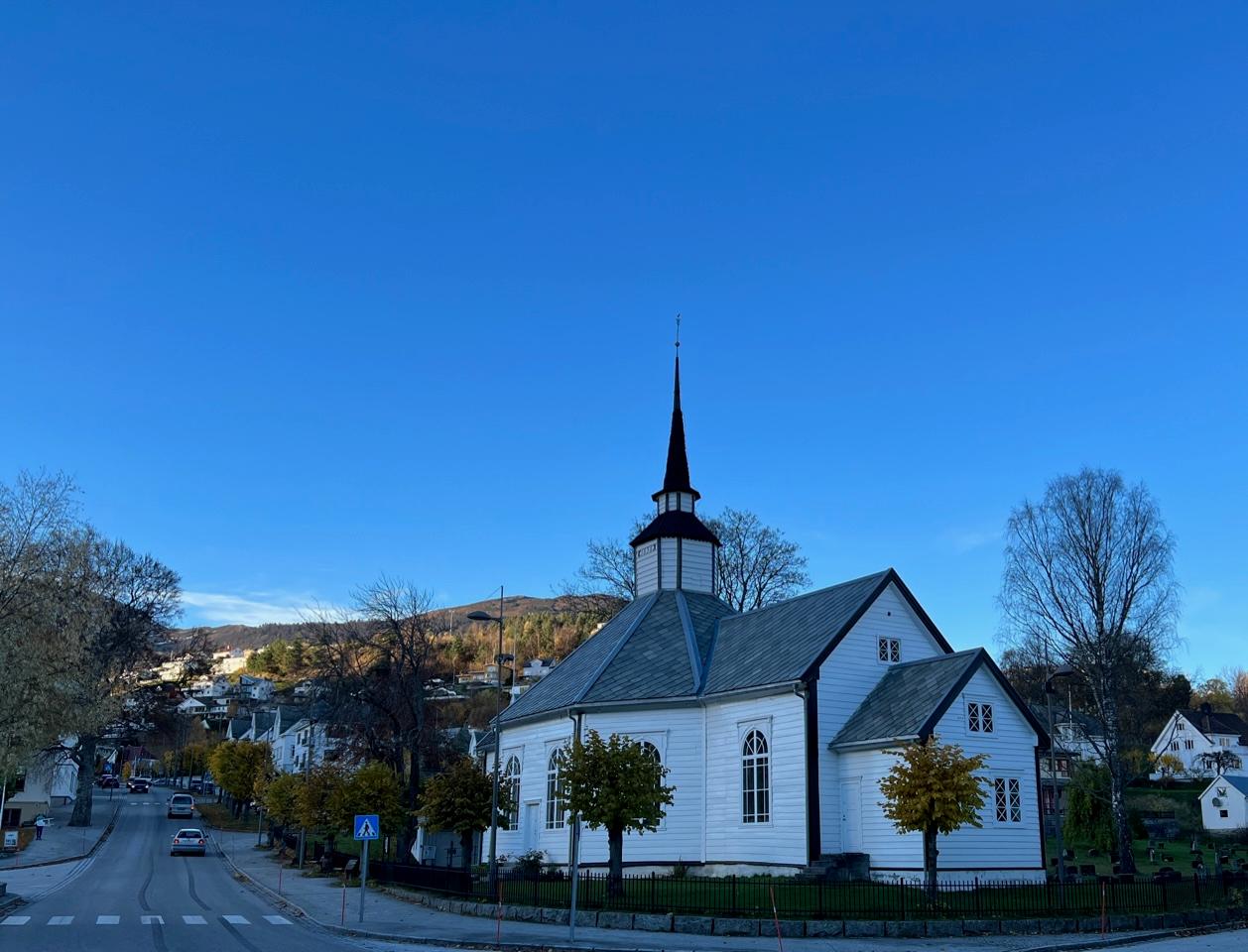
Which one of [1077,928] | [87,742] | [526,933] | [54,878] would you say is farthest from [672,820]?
[87,742]

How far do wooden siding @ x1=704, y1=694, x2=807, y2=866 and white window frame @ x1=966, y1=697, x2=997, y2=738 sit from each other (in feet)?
15.8

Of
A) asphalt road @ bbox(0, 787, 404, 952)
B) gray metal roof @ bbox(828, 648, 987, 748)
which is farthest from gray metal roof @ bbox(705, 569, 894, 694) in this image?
asphalt road @ bbox(0, 787, 404, 952)

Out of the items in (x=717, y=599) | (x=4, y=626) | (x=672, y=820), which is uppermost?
(x=717, y=599)

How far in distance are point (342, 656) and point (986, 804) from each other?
93.4ft

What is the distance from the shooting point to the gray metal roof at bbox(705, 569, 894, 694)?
32.7 meters

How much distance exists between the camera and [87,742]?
65.1 metres

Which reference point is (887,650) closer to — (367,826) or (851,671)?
(851,671)

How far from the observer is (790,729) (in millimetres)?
31672

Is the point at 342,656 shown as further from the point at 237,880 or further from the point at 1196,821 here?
the point at 1196,821

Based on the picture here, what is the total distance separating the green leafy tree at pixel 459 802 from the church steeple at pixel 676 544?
1183cm

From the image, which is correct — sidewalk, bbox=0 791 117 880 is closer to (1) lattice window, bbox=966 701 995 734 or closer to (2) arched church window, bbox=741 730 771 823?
(2) arched church window, bbox=741 730 771 823

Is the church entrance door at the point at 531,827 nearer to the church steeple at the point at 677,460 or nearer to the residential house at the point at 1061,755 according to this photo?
the church steeple at the point at 677,460

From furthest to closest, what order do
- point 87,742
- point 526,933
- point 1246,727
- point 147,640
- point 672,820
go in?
point 1246,727 → point 147,640 → point 87,742 → point 672,820 → point 526,933

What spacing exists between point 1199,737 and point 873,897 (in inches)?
3624
